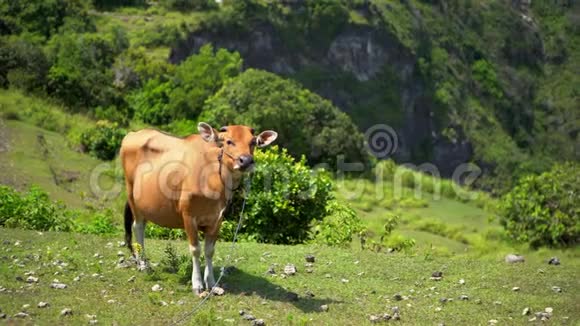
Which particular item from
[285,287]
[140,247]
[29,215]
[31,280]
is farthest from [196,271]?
[29,215]

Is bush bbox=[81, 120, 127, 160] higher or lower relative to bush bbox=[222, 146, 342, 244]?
lower

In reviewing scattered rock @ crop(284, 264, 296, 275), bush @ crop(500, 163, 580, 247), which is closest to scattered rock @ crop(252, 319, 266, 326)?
scattered rock @ crop(284, 264, 296, 275)

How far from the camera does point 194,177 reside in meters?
10.5

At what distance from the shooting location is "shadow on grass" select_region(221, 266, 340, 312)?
33.7ft

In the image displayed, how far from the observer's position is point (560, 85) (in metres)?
154

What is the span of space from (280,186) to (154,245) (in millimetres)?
3837

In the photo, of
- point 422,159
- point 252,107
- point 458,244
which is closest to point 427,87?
point 422,159

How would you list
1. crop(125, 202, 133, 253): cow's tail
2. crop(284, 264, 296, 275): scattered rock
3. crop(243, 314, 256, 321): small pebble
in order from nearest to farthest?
1. crop(243, 314, 256, 321): small pebble
2. crop(284, 264, 296, 275): scattered rock
3. crop(125, 202, 133, 253): cow's tail

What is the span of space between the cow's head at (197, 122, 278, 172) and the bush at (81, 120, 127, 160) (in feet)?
73.1

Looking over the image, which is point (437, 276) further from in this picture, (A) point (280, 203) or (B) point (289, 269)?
(A) point (280, 203)

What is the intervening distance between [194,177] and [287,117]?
30.4 metres

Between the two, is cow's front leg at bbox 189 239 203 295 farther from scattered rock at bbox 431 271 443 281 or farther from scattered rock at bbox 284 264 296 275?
scattered rock at bbox 431 271 443 281

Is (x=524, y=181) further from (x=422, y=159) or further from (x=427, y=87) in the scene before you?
(x=427, y=87)

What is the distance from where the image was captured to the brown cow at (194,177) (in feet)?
33.9
